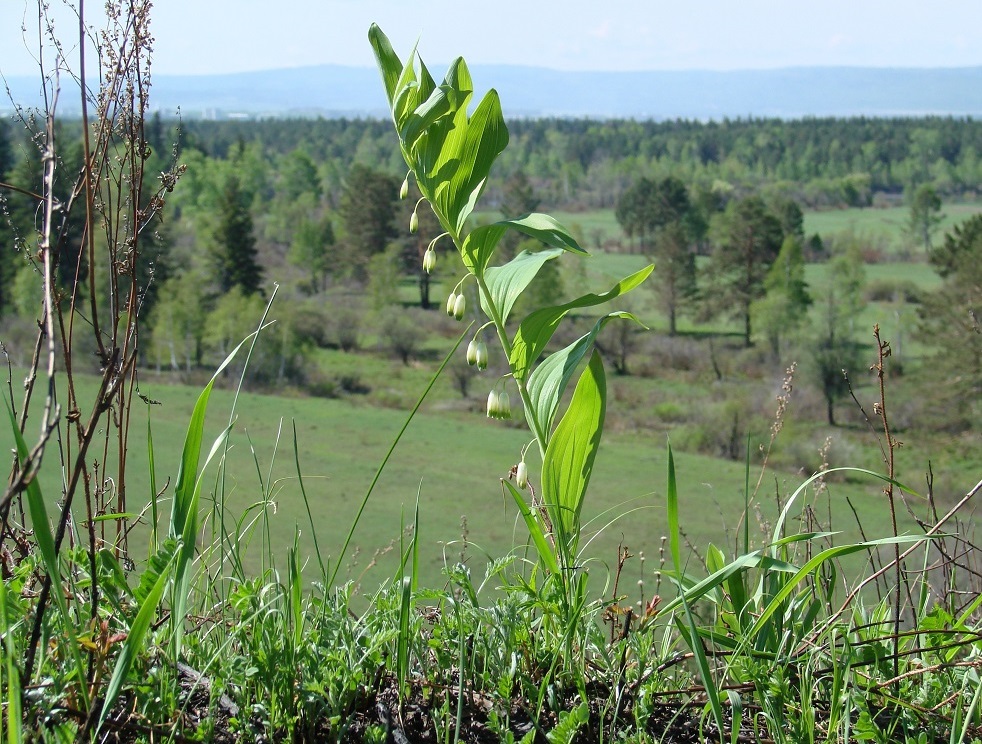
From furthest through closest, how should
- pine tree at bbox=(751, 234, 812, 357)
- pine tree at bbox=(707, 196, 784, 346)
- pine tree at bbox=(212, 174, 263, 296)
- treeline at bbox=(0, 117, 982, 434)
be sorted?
1. pine tree at bbox=(707, 196, 784, 346)
2. pine tree at bbox=(212, 174, 263, 296)
3. pine tree at bbox=(751, 234, 812, 357)
4. treeline at bbox=(0, 117, 982, 434)

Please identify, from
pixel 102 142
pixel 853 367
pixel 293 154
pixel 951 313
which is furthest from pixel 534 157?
pixel 102 142

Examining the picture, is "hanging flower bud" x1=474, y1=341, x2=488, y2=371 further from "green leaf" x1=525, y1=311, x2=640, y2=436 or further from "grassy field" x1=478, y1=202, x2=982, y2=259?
"grassy field" x1=478, y1=202, x2=982, y2=259

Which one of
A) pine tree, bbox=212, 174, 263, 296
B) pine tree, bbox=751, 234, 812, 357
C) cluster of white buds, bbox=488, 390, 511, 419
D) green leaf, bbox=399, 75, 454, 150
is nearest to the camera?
green leaf, bbox=399, 75, 454, 150

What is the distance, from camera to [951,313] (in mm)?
25969

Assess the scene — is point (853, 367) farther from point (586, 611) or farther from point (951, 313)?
point (586, 611)

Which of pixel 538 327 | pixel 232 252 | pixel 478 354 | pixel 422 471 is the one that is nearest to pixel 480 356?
pixel 478 354

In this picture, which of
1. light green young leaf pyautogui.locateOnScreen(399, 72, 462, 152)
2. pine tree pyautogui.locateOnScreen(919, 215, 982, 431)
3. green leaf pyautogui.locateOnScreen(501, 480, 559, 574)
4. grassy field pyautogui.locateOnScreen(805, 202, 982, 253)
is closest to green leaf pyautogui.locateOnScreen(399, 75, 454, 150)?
light green young leaf pyautogui.locateOnScreen(399, 72, 462, 152)

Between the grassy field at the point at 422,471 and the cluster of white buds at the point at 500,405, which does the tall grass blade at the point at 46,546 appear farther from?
the grassy field at the point at 422,471

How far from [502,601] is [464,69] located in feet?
2.42

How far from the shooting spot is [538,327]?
1.31 metres

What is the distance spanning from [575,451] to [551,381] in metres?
0.11

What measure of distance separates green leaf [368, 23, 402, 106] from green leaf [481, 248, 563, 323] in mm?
295

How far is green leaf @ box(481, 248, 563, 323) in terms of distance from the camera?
50.6 inches

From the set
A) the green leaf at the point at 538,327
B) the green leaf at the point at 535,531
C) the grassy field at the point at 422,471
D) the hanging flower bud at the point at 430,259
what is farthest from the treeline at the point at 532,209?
the green leaf at the point at 535,531
